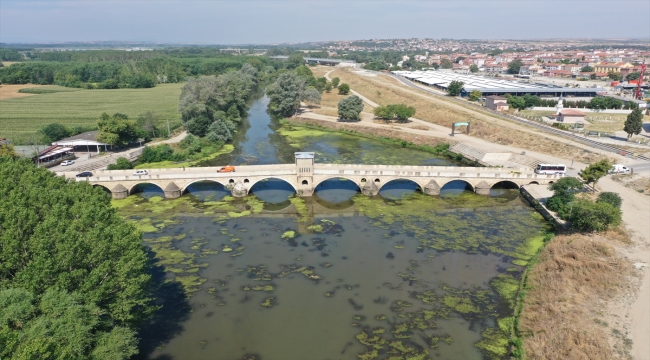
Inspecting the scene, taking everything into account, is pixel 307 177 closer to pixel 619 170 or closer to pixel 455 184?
pixel 455 184

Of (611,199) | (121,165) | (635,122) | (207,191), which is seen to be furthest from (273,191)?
(635,122)

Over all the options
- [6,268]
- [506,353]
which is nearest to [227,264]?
[6,268]

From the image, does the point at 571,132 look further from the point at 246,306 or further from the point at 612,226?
the point at 246,306

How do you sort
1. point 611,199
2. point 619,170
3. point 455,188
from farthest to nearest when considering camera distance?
point 455,188
point 619,170
point 611,199

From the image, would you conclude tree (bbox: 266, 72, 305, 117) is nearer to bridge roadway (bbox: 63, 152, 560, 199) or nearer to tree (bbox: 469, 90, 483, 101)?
tree (bbox: 469, 90, 483, 101)

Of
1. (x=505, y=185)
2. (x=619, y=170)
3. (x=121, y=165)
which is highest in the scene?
(x=121, y=165)
